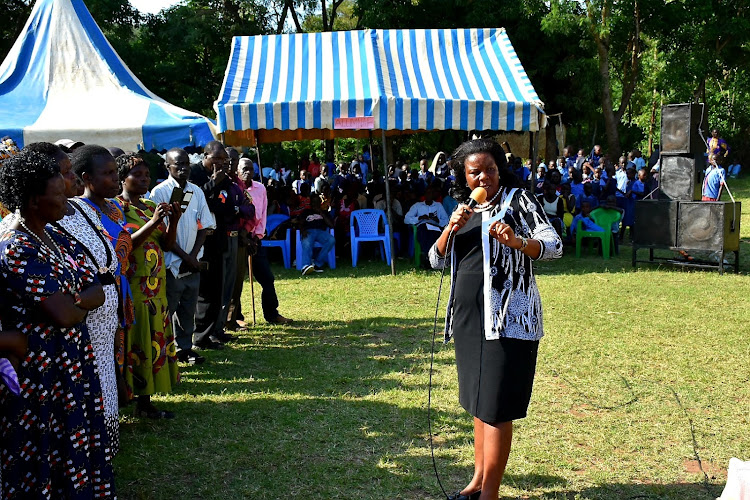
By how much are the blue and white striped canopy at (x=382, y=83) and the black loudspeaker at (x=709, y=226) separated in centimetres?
253

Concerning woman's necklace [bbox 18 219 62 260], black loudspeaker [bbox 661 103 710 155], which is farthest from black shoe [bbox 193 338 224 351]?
black loudspeaker [bbox 661 103 710 155]

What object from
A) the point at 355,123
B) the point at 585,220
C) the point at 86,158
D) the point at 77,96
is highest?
the point at 77,96

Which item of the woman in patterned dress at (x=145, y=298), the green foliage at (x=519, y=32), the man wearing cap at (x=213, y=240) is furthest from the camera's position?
the green foliage at (x=519, y=32)

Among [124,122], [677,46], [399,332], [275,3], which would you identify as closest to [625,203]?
[399,332]

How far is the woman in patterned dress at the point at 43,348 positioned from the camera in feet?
8.73

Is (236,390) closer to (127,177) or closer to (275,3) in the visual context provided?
(127,177)

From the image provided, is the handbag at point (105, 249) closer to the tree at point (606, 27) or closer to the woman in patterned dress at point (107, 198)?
the woman in patterned dress at point (107, 198)

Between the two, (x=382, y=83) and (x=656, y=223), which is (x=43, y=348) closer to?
(x=382, y=83)

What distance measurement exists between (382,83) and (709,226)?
522 cm

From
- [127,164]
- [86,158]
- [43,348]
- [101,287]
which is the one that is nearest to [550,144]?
[127,164]

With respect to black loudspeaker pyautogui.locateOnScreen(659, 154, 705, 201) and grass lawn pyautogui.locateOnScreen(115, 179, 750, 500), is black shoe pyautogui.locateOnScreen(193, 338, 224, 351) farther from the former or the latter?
black loudspeaker pyautogui.locateOnScreen(659, 154, 705, 201)

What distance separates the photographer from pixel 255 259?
303 inches

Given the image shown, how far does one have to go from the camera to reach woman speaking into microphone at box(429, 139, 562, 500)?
3275 mm

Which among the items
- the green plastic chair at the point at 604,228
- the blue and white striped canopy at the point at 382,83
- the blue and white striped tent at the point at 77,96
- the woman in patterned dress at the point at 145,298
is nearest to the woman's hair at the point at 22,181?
the woman in patterned dress at the point at 145,298
